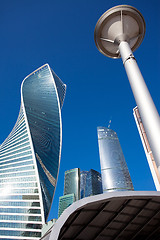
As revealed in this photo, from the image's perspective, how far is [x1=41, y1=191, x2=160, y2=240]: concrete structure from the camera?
7355 millimetres

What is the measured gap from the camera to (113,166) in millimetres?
107188

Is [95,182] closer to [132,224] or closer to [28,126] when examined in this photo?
[28,126]

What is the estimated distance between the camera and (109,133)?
127 metres

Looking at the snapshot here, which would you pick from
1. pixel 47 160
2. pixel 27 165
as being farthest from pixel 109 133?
pixel 27 165

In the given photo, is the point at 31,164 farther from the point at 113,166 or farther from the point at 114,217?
the point at 114,217

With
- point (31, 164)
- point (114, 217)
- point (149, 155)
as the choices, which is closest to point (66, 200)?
point (31, 164)

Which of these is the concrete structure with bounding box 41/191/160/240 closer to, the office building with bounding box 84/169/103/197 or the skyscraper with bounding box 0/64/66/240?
the skyscraper with bounding box 0/64/66/240

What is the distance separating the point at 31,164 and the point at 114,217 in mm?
63416

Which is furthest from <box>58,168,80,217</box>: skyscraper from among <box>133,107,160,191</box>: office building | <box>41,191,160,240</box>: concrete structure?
<box>41,191,160,240</box>: concrete structure

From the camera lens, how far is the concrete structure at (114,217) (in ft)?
24.1

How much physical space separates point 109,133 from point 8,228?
85.3m

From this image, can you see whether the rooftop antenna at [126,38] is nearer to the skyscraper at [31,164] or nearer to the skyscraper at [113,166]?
the skyscraper at [31,164]

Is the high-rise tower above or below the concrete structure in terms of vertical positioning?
above

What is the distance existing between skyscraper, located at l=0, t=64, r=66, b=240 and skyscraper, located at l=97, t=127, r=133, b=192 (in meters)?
39.0
